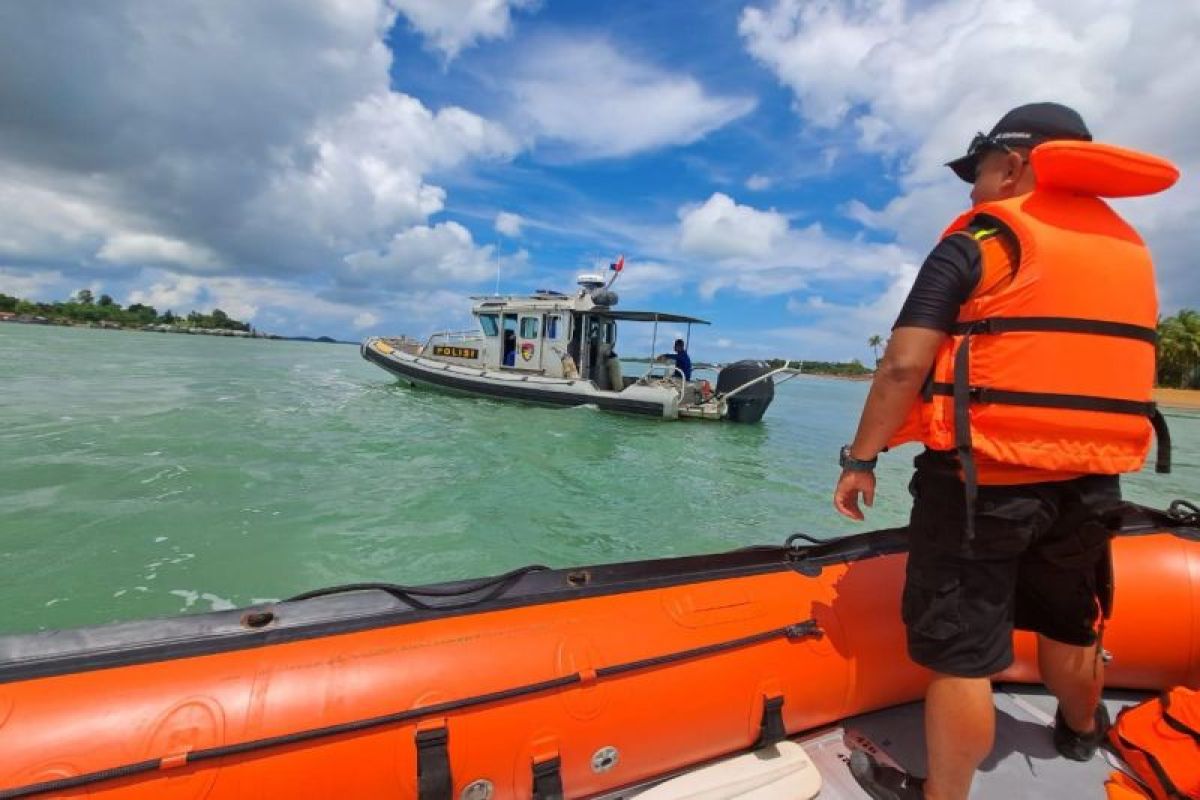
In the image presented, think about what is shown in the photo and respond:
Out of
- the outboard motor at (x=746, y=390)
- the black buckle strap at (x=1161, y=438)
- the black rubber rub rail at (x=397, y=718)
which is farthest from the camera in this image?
the outboard motor at (x=746, y=390)

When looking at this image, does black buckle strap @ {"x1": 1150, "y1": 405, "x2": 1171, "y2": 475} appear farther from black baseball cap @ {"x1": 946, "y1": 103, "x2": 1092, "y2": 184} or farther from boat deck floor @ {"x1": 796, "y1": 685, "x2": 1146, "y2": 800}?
boat deck floor @ {"x1": 796, "y1": 685, "x2": 1146, "y2": 800}

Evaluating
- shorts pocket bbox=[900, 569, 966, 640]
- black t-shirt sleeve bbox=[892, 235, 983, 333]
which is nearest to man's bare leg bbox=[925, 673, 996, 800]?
shorts pocket bbox=[900, 569, 966, 640]

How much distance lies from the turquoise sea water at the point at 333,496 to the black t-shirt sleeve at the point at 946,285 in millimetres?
3291

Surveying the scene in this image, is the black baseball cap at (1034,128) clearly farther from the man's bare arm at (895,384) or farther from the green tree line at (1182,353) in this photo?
the green tree line at (1182,353)

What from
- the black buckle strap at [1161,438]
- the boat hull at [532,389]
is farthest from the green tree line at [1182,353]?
the black buckle strap at [1161,438]

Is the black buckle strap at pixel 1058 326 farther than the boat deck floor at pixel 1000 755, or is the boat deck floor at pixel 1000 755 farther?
the boat deck floor at pixel 1000 755

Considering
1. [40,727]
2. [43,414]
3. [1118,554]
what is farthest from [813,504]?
[43,414]

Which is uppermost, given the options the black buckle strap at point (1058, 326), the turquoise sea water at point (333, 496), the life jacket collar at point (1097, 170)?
the life jacket collar at point (1097, 170)

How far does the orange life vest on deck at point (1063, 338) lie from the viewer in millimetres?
1277

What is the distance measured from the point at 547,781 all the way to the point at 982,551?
1.19 meters

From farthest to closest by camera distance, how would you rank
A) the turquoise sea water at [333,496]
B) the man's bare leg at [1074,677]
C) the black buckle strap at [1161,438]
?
the turquoise sea water at [333,496]
the man's bare leg at [1074,677]
the black buckle strap at [1161,438]

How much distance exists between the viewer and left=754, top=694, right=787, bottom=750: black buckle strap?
5.51 feet

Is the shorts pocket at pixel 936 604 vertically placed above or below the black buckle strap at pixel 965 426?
below

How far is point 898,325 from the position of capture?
135 cm
